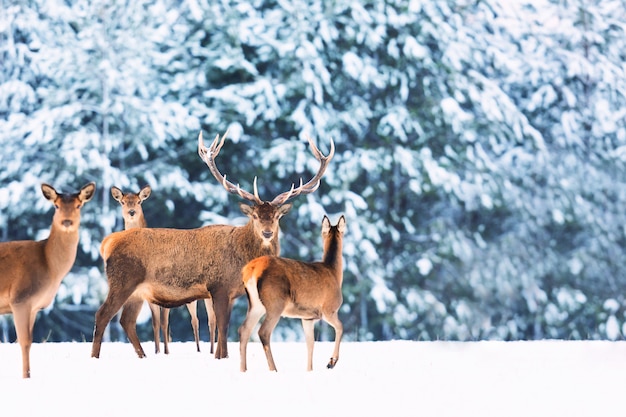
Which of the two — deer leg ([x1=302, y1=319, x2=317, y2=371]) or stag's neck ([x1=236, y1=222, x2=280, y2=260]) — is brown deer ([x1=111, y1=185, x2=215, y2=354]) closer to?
stag's neck ([x1=236, y1=222, x2=280, y2=260])

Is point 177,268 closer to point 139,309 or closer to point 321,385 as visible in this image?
point 139,309

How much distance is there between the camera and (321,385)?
8.22m

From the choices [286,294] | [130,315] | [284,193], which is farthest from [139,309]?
[286,294]

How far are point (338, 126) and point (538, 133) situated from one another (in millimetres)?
3259

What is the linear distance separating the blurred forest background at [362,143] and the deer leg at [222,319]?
28.1 ft

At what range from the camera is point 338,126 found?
19.9m

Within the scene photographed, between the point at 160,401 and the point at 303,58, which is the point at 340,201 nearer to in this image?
the point at 303,58

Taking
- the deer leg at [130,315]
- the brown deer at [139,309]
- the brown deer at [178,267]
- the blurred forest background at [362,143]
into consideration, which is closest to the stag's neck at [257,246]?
the brown deer at [178,267]

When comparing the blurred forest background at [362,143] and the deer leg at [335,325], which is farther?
the blurred forest background at [362,143]

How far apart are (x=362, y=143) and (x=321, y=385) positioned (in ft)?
40.4

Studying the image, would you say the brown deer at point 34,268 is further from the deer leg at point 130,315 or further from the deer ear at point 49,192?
the deer leg at point 130,315

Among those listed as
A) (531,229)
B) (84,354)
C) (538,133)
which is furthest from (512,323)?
(84,354)

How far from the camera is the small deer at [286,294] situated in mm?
8445

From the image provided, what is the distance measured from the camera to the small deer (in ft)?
27.7
